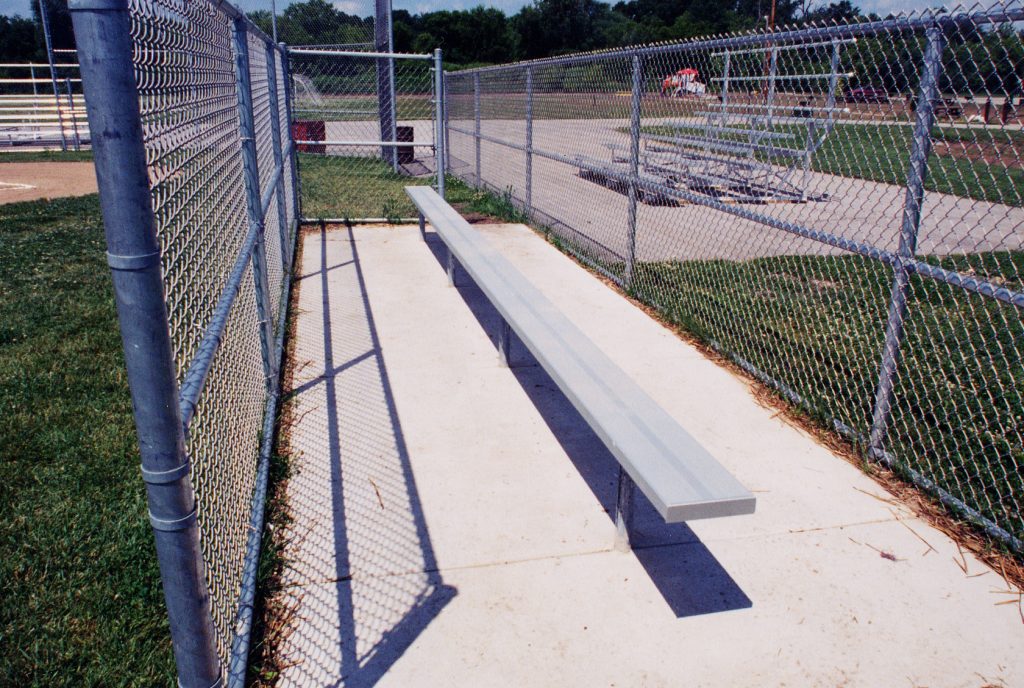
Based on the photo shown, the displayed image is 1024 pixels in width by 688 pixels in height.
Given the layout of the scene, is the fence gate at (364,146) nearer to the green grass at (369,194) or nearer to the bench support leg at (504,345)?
the green grass at (369,194)

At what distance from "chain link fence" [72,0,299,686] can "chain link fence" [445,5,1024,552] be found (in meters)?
2.79

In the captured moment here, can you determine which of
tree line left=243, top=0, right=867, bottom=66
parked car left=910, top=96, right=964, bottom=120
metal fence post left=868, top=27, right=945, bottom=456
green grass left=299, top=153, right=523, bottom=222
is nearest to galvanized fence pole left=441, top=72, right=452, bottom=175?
green grass left=299, top=153, right=523, bottom=222

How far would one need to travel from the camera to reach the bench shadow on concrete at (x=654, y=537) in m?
2.85

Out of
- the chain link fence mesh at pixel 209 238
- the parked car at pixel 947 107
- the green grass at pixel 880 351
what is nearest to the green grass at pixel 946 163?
the parked car at pixel 947 107

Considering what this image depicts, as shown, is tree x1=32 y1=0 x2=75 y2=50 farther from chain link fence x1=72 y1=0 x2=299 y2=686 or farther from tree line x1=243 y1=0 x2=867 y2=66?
chain link fence x1=72 y1=0 x2=299 y2=686

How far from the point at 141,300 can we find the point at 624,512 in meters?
2.13

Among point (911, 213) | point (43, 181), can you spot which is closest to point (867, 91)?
point (911, 213)

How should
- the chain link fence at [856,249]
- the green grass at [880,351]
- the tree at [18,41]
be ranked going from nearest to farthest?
1. the chain link fence at [856,249]
2. the green grass at [880,351]
3. the tree at [18,41]

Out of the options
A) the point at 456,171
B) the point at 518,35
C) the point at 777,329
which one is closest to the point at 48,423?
the point at 777,329

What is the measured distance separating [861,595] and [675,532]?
0.72 metres

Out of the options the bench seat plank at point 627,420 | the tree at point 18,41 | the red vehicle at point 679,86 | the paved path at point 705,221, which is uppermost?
the tree at point 18,41

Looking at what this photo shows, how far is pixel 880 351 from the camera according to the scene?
198 inches

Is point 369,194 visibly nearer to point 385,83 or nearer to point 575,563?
point 385,83

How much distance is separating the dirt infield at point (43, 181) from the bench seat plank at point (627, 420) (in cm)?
947
